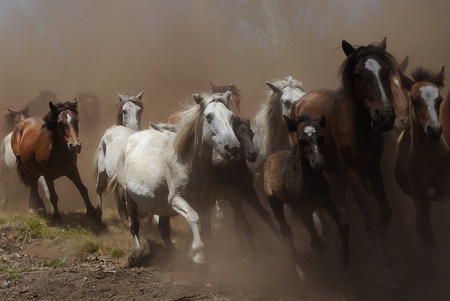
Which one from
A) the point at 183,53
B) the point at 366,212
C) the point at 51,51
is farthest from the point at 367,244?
the point at 51,51

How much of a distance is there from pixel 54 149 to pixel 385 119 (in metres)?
6.35

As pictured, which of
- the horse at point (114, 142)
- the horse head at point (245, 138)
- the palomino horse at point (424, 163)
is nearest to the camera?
the palomino horse at point (424, 163)

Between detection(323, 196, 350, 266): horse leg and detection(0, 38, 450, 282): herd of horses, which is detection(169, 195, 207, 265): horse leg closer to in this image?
detection(0, 38, 450, 282): herd of horses

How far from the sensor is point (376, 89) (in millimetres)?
5227

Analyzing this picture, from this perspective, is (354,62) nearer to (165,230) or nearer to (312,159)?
(312,159)

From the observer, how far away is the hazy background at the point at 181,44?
1557 centimetres

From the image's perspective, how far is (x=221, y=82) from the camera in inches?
728

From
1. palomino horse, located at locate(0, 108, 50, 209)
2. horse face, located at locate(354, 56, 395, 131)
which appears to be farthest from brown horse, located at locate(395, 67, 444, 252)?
palomino horse, located at locate(0, 108, 50, 209)

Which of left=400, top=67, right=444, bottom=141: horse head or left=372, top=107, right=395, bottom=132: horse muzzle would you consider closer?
left=372, top=107, right=395, bottom=132: horse muzzle

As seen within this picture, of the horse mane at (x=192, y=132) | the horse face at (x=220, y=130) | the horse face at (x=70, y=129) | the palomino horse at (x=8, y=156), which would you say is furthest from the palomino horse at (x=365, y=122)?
the palomino horse at (x=8, y=156)

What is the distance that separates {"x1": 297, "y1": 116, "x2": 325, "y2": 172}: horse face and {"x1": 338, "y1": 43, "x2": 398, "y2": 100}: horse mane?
573 millimetres

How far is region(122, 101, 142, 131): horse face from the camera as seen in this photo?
1013cm

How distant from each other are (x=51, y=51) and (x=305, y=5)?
10.7 metres

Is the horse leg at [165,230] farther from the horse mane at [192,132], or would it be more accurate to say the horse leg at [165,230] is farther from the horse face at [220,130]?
the horse face at [220,130]
